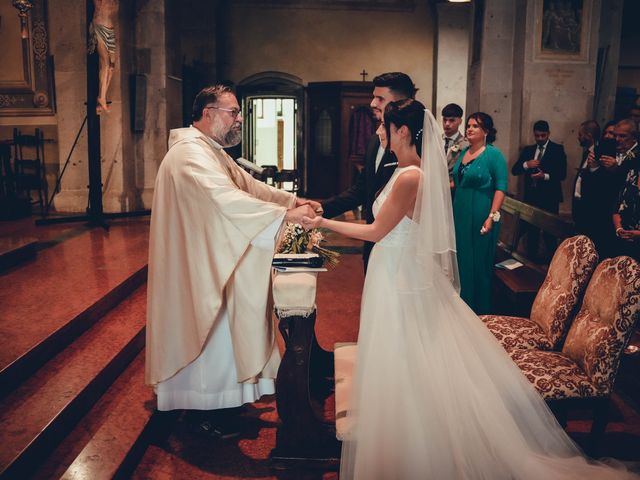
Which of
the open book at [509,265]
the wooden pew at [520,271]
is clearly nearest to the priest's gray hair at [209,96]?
the wooden pew at [520,271]

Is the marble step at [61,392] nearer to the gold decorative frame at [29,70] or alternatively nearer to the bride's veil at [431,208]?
the bride's veil at [431,208]

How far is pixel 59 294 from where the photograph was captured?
13.7ft

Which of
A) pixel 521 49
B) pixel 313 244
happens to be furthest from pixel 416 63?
pixel 313 244

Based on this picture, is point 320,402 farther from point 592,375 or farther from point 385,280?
point 592,375

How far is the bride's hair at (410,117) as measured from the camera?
267cm

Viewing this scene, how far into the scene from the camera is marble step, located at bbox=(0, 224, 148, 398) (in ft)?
10.4

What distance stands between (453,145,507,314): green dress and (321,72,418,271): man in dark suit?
86 cm

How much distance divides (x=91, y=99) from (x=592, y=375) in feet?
19.9

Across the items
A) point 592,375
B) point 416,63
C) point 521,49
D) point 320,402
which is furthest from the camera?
point 416,63

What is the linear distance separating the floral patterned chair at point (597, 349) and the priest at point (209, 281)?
50.4 inches

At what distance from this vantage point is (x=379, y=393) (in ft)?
8.07

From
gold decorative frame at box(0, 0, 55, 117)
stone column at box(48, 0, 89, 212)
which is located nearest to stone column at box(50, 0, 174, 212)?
stone column at box(48, 0, 89, 212)

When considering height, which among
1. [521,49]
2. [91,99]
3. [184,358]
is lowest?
[184,358]

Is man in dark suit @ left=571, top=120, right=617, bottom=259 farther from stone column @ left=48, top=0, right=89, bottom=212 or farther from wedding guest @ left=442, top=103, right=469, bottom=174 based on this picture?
stone column @ left=48, top=0, right=89, bottom=212
